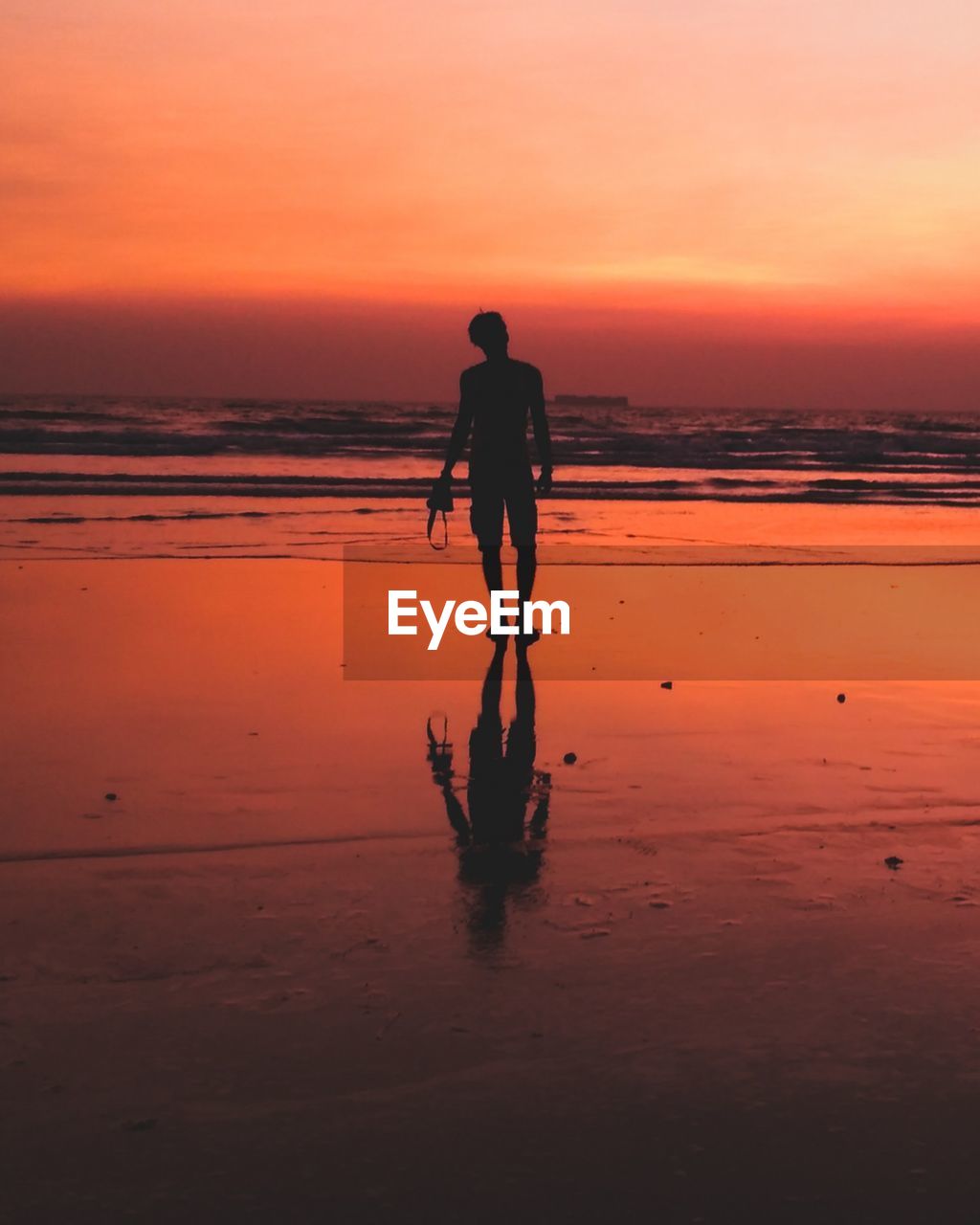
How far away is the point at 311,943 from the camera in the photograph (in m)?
3.49

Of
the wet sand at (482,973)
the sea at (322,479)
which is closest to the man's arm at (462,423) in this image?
the wet sand at (482,973)

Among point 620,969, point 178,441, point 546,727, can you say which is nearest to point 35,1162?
point 620,969

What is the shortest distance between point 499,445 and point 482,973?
18.3 feet

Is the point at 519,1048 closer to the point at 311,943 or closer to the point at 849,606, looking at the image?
the point at 311,943

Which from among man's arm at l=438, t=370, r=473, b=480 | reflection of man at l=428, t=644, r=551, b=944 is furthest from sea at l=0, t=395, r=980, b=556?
reflection of man at l=428, t=644, r=551, b=944

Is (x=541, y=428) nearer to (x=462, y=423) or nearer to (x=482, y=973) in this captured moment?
(x=462, y=423)

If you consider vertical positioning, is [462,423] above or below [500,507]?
above

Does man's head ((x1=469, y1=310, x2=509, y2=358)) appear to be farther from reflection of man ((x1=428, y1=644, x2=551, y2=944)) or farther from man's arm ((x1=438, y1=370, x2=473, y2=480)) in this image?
reflection of man ((x1=428, y1=644, x2=551, y2=944))

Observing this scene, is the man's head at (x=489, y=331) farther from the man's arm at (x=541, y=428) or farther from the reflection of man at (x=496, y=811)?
the reflection of man at (x=496, y=811)

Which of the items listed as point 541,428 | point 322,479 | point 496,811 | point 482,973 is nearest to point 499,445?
point 541,428

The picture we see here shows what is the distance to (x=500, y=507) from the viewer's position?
28.4 ft

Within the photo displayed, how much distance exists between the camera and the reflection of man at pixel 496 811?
12.9 ft

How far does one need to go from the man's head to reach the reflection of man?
2541 millimetres

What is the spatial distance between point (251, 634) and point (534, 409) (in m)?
2.15
